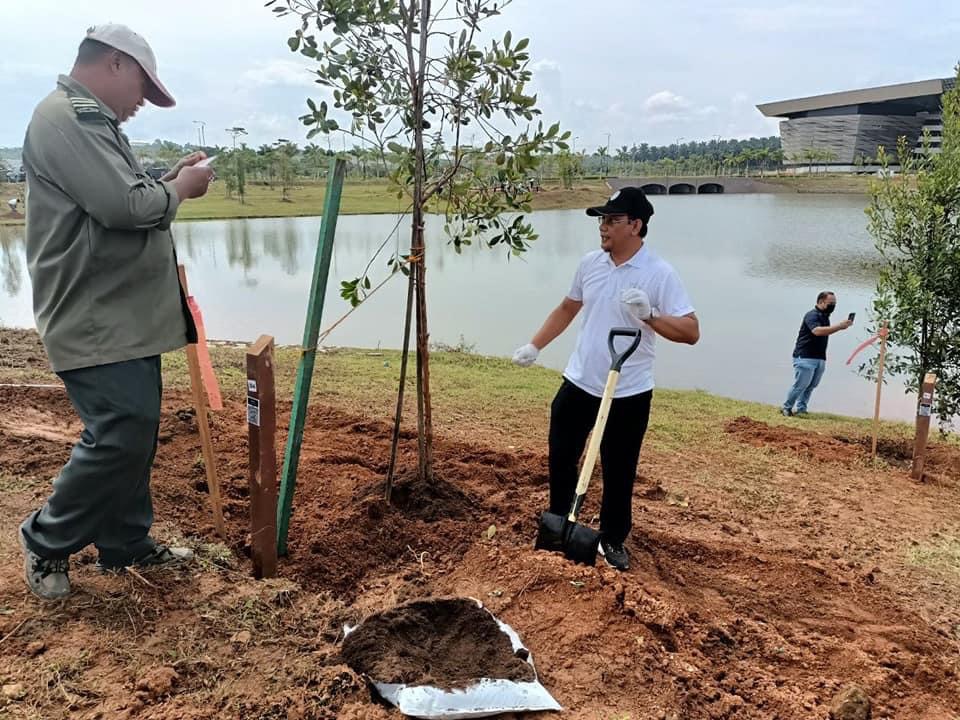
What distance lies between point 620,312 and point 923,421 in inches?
156

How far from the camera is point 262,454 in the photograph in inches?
114

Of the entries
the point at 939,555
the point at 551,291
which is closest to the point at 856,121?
the point at 551,291

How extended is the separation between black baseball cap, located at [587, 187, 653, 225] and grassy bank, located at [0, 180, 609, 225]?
113 ft

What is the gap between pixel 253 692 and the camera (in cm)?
230

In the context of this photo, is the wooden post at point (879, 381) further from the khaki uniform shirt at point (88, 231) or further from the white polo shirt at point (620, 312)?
the khaki uniform shirt at point (88, 231)

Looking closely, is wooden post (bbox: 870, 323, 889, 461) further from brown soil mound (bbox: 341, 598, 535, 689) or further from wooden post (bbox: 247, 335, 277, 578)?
wooden post (bbox: 247, 335, 277, 578)

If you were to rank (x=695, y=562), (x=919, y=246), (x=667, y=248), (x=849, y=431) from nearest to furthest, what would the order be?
(x=695, y=562) < (x=919, y=246) < (x=849, y=431) < (x=667, y=248)

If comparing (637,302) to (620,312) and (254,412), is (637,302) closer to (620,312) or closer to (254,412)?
(620,312)

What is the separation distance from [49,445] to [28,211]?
95.5 inches

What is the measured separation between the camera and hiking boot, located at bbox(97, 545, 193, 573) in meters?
2.88

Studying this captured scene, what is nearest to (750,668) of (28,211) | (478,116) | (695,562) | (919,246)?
(695,562)

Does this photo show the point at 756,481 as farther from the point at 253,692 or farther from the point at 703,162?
the point at 703,162

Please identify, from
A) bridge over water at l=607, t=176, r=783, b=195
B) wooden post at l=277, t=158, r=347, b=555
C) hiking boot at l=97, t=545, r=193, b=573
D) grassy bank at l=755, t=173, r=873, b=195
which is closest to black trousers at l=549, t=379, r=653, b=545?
wooden post at l=277, t=158, r=347, b=555

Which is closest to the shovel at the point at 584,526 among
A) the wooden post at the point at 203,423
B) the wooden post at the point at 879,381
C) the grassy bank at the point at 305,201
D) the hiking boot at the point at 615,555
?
the hiking boot at the point at 615,555
